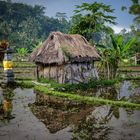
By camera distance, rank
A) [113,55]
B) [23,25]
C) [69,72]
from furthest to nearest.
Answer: [23,25], [113,55], [69,72]

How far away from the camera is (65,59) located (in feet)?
71.2

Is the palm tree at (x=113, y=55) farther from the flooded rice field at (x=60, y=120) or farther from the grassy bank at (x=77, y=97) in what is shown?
the flooded rice field at (x=60, y=120)

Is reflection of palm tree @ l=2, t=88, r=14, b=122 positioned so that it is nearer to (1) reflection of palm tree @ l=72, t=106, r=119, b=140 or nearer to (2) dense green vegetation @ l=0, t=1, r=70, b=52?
(1) reflection of palm tree @ l=72, t=106, r=119, b=140

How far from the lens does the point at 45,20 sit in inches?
4341

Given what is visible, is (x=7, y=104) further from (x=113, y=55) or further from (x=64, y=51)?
(x=113, y=55)

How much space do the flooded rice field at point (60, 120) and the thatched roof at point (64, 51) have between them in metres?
4.22

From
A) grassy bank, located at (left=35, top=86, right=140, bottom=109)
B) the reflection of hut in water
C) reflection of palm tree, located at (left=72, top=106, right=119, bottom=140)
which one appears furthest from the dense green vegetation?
reflection of palm tree, located at (left=72, top=106, right=119, bottom=140)

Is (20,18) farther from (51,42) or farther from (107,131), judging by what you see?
(107,131)

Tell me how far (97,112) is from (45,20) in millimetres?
97741

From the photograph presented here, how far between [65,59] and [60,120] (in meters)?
8.67

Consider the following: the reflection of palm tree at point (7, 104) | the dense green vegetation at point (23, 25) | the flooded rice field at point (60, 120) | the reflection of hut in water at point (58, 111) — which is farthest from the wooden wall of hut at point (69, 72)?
the dense green vegetation at point (23, 25)

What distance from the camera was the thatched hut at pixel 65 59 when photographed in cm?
2231

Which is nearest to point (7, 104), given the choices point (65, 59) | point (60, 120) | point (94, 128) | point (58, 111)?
point (58, 111)

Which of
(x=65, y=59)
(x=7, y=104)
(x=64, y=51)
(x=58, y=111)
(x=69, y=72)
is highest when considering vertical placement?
(x=64, y=51)
